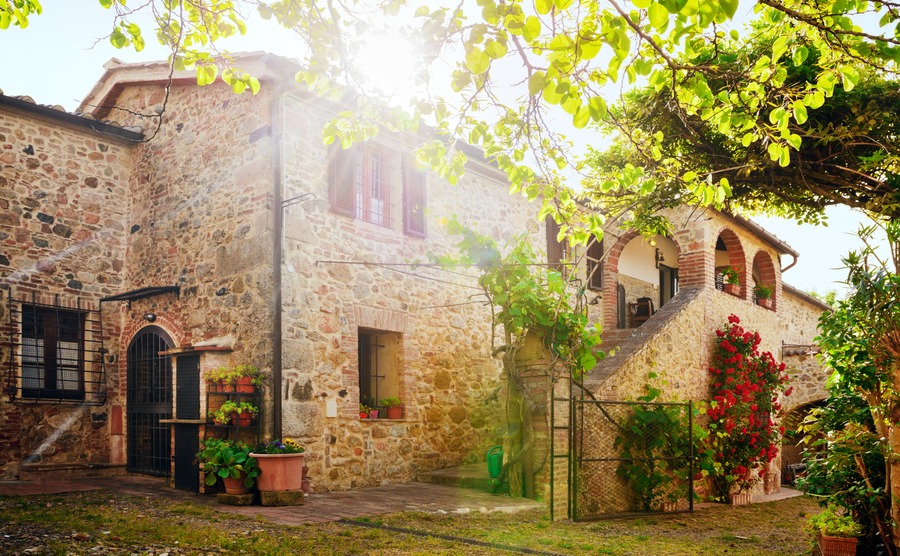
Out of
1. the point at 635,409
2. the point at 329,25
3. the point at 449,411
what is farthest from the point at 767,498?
the point at 329,25

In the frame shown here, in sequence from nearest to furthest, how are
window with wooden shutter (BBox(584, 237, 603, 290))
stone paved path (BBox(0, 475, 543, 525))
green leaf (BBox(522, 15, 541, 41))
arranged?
1. green leaf (BBox(522, 15, 541, 41))
2. stone paved path (BBox(0, 475, 543, 525))
3. window with wooden shutter (BBox(584, 237, 603, 290))

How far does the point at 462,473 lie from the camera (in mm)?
9430

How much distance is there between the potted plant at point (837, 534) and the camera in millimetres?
5504

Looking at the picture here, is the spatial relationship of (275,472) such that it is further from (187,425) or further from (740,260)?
(740,260)

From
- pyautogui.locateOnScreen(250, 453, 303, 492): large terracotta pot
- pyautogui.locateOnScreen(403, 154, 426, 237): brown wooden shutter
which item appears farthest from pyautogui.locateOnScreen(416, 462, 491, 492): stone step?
pyautogui.locateOnScreen(403, 154, 426, 237): brown wooden shutter

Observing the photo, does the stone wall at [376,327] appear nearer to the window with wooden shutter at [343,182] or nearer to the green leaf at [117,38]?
the window with wooden shutter at [343,182]

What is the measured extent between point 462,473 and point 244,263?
3.76 meters

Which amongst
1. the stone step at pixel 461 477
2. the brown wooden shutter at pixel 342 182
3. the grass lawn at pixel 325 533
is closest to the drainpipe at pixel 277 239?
the brown wooden shutter at pixel 342 182

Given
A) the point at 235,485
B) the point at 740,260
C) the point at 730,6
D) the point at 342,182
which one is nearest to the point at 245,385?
the point at 235,485

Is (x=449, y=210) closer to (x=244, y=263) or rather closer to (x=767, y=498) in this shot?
(x=244, y=263)

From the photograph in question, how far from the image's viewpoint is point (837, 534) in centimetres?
555

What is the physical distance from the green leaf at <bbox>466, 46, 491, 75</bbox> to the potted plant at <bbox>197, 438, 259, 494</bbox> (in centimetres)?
556

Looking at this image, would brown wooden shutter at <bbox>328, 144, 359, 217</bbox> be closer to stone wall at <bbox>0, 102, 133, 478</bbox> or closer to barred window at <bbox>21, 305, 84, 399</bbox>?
stone wall at <bbox>0, 102, 133, 478</bbox>

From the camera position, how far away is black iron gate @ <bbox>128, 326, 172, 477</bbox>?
9.45 m
